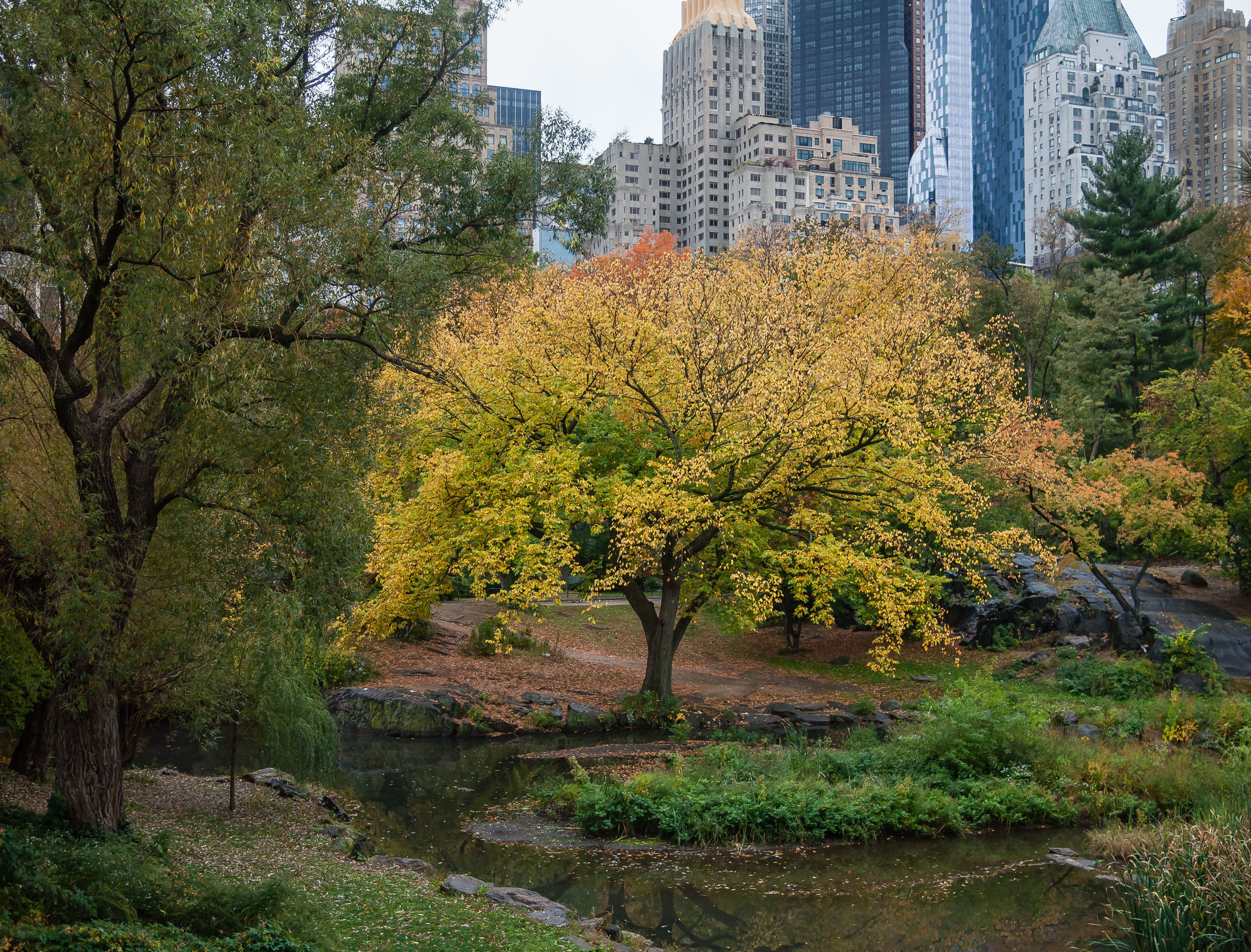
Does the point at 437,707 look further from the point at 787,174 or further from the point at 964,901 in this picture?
the point at 787,174

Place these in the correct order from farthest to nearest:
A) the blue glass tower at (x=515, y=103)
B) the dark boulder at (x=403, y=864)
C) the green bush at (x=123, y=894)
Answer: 1. the blue glass tower at (x=515, y=103)
2. the dark boulder at (x=403, y=864)
3. the green bush at (x=123, y=894)

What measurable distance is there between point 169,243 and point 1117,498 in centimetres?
2237

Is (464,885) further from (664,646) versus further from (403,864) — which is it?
(664,646)

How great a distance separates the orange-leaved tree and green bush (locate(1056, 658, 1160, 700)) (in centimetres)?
219

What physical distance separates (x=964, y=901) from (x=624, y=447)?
12606 millimetres

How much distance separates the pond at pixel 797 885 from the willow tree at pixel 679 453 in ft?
16.3

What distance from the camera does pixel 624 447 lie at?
74.1ft

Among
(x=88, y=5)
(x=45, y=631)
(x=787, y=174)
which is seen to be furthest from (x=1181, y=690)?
(x=787, y=174)

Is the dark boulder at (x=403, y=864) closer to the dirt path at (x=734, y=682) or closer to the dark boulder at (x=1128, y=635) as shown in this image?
the dirt path at (x=734, y=682)

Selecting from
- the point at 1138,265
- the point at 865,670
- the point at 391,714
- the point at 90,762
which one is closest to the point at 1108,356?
the point at 1138,265

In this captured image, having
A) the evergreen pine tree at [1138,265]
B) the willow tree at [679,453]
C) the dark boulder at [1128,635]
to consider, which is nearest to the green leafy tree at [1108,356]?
the evergreen pine tree at [1138,265]

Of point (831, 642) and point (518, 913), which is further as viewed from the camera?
point (831, 642)

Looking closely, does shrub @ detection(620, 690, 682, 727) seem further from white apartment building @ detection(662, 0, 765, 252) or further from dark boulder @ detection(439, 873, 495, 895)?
white apartment building @ detection(662, 0, 765, 252)

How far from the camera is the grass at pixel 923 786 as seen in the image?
14789mm
